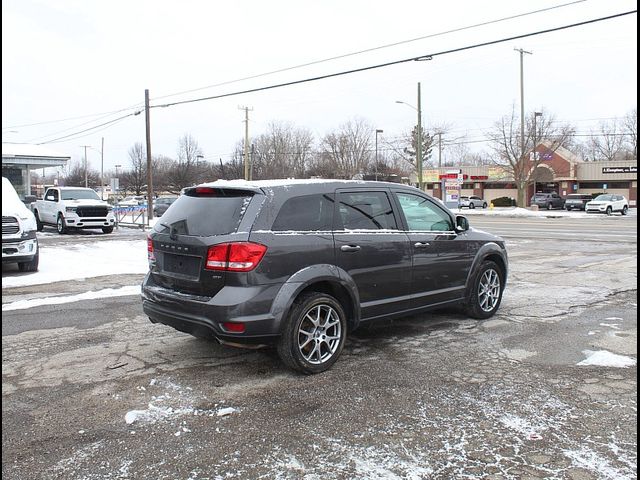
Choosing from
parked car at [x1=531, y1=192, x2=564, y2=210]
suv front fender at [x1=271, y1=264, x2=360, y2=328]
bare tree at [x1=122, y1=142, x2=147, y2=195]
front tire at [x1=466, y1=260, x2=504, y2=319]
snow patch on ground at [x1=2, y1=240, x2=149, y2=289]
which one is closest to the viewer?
suv front fender at [x1=271, y1=264, x2=360, y2=328]

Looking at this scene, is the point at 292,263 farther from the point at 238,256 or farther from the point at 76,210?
the point at 76,210

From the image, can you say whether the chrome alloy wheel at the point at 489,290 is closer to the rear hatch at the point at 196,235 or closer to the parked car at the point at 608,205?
the rear hatch at the point at 196,235

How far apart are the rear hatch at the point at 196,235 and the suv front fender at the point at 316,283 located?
20.2 inches

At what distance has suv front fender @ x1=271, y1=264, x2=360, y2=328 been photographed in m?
4.64

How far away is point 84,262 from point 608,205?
40286 millimetres

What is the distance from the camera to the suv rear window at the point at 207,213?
476 cm

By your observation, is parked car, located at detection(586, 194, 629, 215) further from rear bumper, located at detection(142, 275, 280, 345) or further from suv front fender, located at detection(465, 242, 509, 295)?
rear bumper, located at detection(142, 275, 280, 345)

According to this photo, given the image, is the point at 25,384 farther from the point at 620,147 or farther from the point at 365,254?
the point at 620,147

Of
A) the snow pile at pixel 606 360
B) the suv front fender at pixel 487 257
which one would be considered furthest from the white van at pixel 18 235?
the snow pile at pixel 606 360

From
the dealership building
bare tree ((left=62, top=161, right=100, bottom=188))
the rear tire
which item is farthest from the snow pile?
bare tree ((left=62, top=161, right=100, bottom=188))

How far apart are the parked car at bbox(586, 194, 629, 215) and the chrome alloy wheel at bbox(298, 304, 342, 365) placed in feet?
141

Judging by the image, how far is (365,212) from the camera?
5527mm

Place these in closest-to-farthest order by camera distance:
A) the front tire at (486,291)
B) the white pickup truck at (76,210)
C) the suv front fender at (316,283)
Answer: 1. the suv front fender at (316,283)
2. the front tire at (486,291)
3. the white pickup truck at (76,210)

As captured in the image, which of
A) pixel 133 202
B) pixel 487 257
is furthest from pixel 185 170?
pixel 487 257
